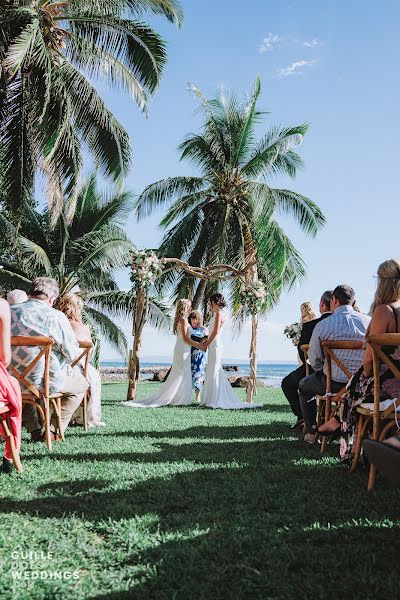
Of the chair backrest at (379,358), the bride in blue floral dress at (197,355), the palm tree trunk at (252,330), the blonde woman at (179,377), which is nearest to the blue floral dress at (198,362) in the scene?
the bride in blue floral dress at (197,355)

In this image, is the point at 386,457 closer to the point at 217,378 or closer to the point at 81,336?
the point at 81,336

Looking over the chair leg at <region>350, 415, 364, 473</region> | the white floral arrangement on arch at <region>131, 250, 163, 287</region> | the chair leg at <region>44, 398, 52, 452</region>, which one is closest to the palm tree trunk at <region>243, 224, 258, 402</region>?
the white floral arrangement on arch at <region>131, 250, 163, 287</region>

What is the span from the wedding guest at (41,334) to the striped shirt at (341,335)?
245 centimetres

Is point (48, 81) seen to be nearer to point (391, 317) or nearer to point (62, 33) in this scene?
point (62, 33)

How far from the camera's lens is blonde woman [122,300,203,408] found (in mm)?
10750

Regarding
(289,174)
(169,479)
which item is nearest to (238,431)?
(169,479)

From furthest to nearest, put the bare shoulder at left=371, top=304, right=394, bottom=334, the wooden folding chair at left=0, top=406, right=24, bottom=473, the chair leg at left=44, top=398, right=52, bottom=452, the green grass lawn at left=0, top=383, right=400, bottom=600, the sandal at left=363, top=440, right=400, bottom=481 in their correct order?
the chair leg at left=44, top=398, right=52, bottom=452 < the wooden folding chair at left=0, top=406, right=24, bottom=473 < the bare shoulder at left=371, top=304, right=394, bottom=334 < the green grass lawn at left=0, top=383, right=400, bottom=600 < the sandal at left=363, top=440, right=400, bottom=481

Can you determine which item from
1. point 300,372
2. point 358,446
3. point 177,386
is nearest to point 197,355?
point 177,386

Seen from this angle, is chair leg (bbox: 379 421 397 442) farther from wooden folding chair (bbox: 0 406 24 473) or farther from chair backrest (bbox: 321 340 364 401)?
wooden folding chair (bbox: 0 406 24 473)

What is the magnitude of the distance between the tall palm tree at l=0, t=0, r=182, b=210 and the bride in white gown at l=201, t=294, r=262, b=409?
591 centimetres

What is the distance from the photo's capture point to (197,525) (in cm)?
290

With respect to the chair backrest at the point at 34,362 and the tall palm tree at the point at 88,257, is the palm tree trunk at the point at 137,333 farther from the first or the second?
the tall palm tree at the point at 88,257

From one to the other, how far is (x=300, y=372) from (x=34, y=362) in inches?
155

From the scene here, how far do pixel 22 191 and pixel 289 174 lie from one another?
12.2m
